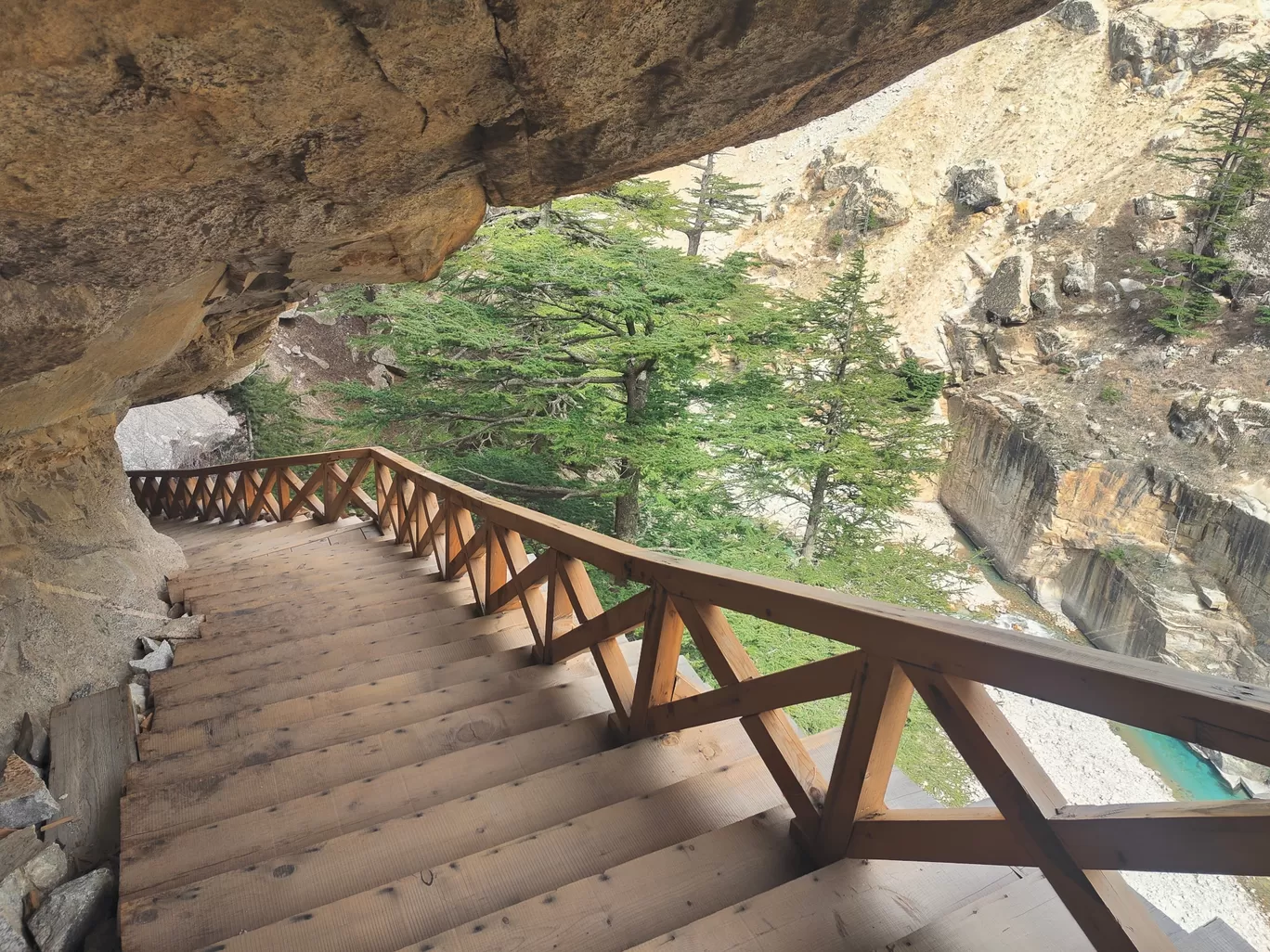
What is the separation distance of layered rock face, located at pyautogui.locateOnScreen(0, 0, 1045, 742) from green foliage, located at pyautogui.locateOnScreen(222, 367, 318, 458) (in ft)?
38.0

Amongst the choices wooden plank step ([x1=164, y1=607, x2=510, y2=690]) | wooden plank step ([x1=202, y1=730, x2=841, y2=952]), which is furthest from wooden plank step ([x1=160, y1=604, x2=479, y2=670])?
wooden plank step ([x1=202, y1=730, x2=841, y2=952])

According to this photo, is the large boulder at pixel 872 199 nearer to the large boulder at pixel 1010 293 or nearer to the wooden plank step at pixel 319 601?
the large boulder at pixel 1010 293

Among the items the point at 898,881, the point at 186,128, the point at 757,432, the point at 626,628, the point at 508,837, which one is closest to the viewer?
the point at 898,881

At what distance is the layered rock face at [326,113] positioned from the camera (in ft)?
5.01

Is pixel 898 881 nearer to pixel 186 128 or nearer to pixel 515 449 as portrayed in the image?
pixel 186 128

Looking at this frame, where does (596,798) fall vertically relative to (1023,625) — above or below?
above

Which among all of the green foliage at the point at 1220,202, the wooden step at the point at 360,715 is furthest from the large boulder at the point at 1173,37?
the wooden step at the point at 360,715

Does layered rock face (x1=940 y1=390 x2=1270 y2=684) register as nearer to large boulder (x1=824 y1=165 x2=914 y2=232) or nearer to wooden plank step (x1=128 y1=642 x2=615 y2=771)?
large boulder (x1=824 y1=165 x2=914 y2=232)

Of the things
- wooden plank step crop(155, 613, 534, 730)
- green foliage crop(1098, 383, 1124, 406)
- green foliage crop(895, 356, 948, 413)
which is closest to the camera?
wooden plank step crop(155, 613, 534, 730)

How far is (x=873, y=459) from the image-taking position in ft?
37.2

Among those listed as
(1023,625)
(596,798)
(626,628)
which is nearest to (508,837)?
(596,798)

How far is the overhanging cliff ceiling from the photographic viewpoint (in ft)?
4.99

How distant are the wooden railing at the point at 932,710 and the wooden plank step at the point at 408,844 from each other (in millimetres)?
179

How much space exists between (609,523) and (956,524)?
17.7 m
